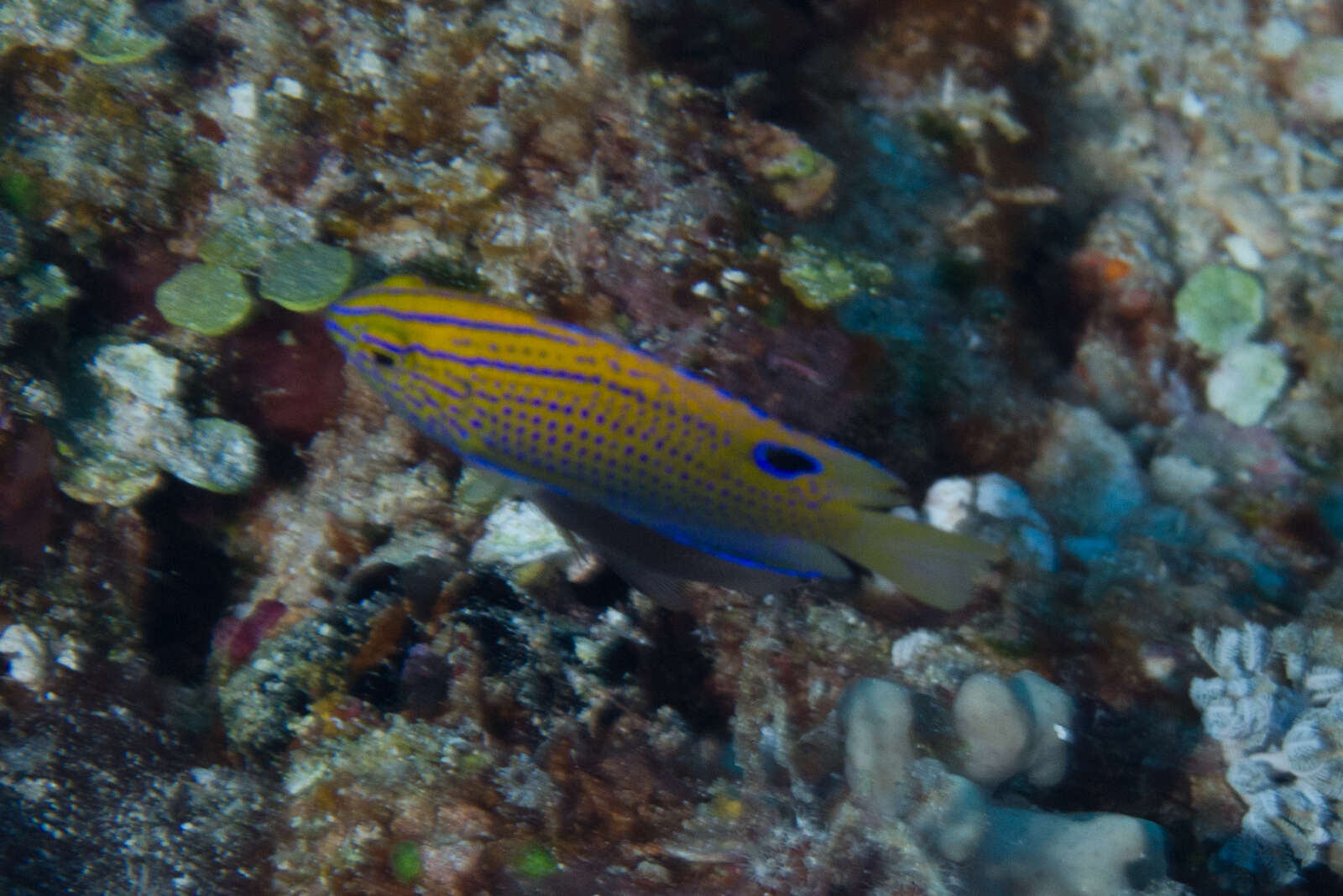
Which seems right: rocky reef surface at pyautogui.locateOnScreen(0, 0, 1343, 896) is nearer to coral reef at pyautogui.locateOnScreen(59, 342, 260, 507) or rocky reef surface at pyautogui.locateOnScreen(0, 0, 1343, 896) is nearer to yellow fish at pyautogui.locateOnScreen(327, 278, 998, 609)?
coral reef at pyautogui.locateOnScreen(59, 342, 260, 507)

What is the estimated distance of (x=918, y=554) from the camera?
8.74 feet

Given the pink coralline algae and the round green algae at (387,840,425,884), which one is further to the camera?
the pink coralline algae

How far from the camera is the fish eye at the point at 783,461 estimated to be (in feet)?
8.48

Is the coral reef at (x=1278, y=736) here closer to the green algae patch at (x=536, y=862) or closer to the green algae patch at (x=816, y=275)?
the green algae patch at (x=816, y=275)

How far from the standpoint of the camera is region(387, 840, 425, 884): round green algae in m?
2.89

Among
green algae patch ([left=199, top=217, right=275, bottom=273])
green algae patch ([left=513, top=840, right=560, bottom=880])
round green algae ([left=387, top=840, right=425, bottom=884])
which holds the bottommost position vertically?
round green algae ([left=387, top=840, right=425, bottom=884])

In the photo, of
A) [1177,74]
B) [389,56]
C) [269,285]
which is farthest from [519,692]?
[1177,74]

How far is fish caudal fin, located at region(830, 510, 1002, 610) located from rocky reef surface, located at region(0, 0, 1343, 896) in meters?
0.51

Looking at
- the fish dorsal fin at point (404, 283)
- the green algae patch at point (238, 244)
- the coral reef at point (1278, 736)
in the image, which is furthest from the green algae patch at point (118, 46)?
the coral reef at point (1278, 736)

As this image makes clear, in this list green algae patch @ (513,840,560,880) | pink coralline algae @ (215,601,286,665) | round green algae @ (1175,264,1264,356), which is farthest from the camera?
round green algae @ (1175,264,1264,356)

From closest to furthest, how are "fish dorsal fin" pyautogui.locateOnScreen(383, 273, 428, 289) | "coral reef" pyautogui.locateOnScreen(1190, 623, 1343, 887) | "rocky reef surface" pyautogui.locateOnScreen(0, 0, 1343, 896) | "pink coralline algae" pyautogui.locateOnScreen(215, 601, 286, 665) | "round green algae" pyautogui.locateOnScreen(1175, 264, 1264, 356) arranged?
"fish dorsal fin" pyautogui.locateOnScreen(383, 273, 428, 289) < "rocky reef surface" pyautogui.locateOnScreen(0, 0, 1343, 896) < "coral reef" pyautogui.locateOnScreen(1190, 623, 1343, 887) < "pink coralline algae" pyautogui.locateOnScreen(215, 601, 286, 665) < "round green algae" pyautogui.locateOnScreen(1175, 264, 1264, 356)

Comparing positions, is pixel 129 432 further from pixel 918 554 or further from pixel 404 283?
pixel 918 554

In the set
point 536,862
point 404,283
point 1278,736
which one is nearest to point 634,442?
point 404,283

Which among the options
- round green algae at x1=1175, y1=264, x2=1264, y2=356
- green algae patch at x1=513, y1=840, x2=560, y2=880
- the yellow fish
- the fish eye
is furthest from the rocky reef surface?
round green algae at x1=1175, y1=264, x2=1264, y2=356
